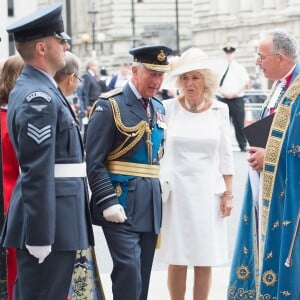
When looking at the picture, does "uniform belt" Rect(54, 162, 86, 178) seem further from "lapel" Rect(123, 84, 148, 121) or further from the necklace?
the necklace

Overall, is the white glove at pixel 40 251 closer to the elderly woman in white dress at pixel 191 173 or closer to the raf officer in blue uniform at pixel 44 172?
the raf officer in blue uniform at pixel 44 172

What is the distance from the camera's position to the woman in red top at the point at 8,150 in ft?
22.1

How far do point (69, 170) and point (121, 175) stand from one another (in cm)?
100

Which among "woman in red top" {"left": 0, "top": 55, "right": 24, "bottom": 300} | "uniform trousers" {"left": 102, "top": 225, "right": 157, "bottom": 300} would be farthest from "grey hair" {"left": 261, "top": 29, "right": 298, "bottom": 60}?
"woman in red top" {"left": 0, "top": 55, "right": 24, "bottom": 300}

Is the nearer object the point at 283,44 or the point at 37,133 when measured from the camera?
the point at 37,133

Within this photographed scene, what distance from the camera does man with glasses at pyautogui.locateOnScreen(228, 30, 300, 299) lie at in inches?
256

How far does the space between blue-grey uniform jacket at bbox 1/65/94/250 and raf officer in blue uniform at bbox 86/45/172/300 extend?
2.27 ft

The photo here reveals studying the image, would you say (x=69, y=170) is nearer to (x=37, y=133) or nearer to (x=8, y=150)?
(x=37, y=133)

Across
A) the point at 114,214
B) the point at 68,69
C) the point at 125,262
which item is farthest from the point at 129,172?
the point at 68,69

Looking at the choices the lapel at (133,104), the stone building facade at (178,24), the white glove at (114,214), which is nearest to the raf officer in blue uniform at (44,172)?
the white glove at (114,214)

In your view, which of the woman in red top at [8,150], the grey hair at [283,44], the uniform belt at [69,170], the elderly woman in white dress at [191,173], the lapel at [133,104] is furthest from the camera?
the elderly woman in white dress at [191,173]

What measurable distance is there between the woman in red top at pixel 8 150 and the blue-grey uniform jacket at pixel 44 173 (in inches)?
34.3

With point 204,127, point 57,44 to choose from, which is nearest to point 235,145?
point 204,127

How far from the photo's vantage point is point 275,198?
6746 mm
